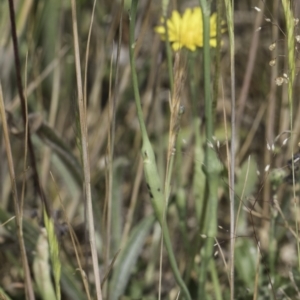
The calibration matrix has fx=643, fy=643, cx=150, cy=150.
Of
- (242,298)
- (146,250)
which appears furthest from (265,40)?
(242,298)

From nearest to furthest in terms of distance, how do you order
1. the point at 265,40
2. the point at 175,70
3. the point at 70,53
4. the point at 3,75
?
the point at 175,70, the point at 3,75, the point at 70,53, the point at 265,40

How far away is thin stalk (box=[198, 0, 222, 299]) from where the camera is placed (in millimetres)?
666

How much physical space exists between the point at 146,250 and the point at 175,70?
0.70m

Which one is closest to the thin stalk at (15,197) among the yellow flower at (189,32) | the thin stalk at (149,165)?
the thin stalk at (149,165)

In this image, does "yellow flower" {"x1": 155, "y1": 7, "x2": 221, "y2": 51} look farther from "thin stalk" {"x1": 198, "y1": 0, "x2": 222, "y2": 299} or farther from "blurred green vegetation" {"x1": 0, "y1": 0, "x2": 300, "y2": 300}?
"thin stalk" {"x1": 198, "y1": 0, "x2": 222, "y2": 299}

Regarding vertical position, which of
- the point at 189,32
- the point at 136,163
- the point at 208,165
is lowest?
the point at 136,163

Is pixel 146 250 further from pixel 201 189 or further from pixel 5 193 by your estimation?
pixel 201 189

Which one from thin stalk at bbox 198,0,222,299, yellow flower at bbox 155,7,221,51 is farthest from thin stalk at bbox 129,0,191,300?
yellow flower at bbox 155,7,221,51

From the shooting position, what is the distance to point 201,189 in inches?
35.3

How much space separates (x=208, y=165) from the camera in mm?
742

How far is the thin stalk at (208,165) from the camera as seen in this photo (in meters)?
0.67

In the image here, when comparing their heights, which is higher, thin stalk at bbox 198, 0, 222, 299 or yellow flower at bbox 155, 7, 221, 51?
yellow flower at bbox 155, 7, 221, 51

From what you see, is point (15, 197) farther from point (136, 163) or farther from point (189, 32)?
point (136, 163)

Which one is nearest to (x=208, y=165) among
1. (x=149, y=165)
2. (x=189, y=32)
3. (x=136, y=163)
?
(x=149, y=165)
